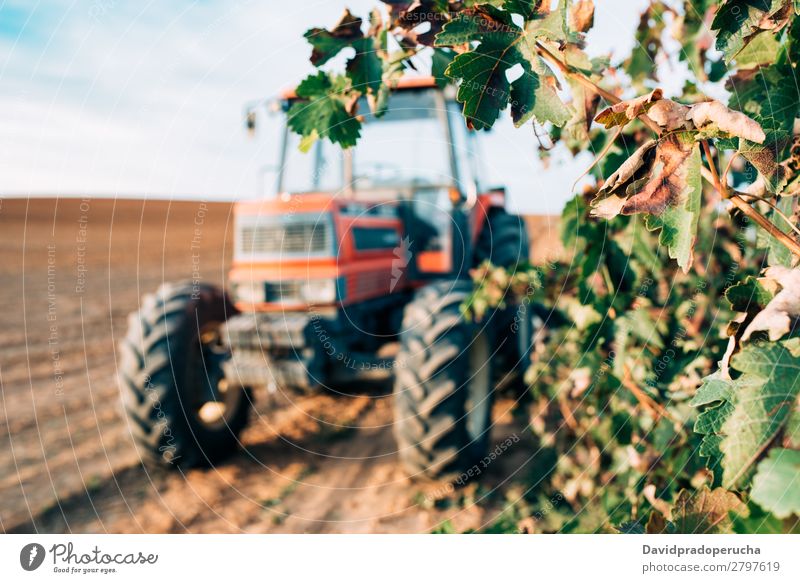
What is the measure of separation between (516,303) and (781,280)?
2925 millimetres

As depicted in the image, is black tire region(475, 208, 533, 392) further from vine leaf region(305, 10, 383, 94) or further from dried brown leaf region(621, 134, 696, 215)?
dried brown leaf region(621, 134, 696, 215)

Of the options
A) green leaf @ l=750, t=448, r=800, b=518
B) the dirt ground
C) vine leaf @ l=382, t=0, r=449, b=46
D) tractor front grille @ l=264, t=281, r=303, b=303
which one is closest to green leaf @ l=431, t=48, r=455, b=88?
vine leaf @ l=382, t=0, r=449, b=46

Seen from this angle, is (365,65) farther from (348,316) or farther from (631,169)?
(348,316)

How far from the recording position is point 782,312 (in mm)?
953

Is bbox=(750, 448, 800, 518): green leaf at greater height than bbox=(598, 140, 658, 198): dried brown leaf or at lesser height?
lesser

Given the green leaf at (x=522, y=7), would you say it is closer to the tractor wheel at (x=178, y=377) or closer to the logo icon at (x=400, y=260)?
the tractor wheel at (x=178, y=377)

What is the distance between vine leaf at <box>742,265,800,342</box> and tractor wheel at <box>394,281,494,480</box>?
8.05 ft

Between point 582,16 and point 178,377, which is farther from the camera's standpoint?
point 178,377

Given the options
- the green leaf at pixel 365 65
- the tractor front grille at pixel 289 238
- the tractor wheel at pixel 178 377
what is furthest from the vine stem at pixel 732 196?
the tractor wheel at pixel 178 377

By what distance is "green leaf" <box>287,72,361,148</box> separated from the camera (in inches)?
57.8
